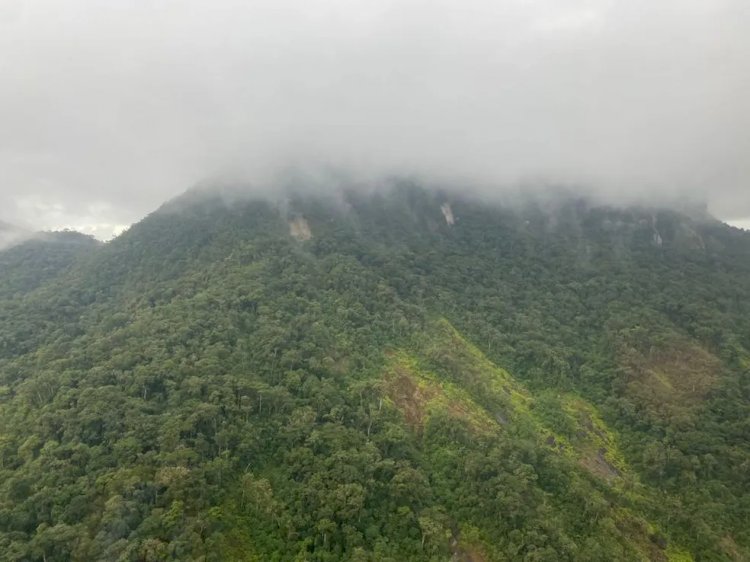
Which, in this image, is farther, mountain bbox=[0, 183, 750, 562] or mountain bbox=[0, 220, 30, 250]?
mountain bbox=[0, 220, 30, 250]

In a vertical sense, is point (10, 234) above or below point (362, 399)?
above

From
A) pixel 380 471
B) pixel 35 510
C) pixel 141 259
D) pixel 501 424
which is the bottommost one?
pixel 501 424

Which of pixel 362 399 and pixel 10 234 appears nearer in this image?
pixel 362 399

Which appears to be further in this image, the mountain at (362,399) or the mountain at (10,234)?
the mountain at (10,234)

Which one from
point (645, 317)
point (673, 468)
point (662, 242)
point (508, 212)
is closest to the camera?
point (673, 468)

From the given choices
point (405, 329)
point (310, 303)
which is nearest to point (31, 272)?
point (310, 303)

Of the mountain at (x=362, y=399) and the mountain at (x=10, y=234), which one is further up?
the mountain at (x=10, y=234)

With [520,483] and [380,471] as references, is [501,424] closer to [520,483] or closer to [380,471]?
[520,483]

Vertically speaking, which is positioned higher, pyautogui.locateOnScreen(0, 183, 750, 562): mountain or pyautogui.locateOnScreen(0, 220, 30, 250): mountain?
pyautogui.locateOnScreen(0, 220, 30, 250): mountain
